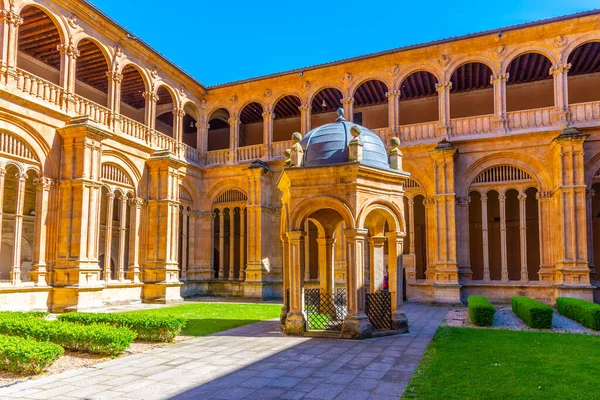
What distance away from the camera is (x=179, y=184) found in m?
25.7

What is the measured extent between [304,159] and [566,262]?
1326cm

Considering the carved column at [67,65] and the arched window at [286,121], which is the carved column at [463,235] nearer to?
the arched window at [286,121]

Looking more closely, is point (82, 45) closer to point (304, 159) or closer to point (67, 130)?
point (67, 130)

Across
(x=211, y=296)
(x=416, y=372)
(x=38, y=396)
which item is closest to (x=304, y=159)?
(x=416, y=372)

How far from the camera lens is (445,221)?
855 inches

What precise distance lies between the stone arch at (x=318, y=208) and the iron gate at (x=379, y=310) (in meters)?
2.09

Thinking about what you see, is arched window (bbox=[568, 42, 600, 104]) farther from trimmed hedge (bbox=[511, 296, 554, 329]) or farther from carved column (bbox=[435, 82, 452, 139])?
trimmed hedge (bbox=[511, 296, 554, 329])

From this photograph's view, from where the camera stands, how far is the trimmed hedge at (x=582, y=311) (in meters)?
13.2

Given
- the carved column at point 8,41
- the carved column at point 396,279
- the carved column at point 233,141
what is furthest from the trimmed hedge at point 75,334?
the carved column at point 233,141

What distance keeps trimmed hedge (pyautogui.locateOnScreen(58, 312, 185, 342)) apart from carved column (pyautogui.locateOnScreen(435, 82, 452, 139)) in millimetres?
16335

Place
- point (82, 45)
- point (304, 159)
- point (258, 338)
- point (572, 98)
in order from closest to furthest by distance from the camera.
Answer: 1. point (258, 338)
2. point (304, 159)
3. point (82, 45)
4. point (572, 98)

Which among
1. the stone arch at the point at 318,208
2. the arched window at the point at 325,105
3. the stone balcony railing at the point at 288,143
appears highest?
the arched window at the point at 325,105

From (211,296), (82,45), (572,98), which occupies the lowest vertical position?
(211,296)

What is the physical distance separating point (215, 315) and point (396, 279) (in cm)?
731
